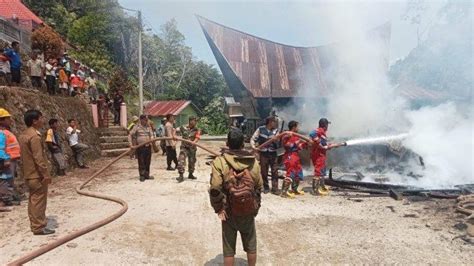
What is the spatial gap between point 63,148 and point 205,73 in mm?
36358

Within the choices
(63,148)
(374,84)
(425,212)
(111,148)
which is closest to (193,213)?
(425,212)

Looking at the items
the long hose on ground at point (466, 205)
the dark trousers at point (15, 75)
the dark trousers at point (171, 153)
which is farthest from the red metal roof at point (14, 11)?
the long hose on ground at point (466, 205)

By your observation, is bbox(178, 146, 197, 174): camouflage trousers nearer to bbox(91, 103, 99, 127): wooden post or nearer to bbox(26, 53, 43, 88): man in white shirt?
bbox(26, 53, 43, 88): man in white shirt

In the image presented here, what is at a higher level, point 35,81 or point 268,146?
point 35,81

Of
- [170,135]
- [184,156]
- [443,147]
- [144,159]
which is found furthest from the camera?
[443,147]

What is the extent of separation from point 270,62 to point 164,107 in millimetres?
20764

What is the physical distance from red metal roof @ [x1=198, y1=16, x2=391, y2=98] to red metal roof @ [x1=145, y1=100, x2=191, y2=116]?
17.7 m

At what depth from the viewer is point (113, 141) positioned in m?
16.6

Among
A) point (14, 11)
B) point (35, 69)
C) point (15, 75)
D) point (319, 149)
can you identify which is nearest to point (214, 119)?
point (14, 11)

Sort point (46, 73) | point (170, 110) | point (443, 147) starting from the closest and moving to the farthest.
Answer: point (443, 147) → point (46, 73) → point (170, 110)

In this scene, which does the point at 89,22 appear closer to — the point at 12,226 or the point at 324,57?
the point at 324,57

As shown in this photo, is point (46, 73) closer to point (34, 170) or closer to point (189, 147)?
point (189, 147)

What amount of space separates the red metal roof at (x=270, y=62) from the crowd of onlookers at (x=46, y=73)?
746cm

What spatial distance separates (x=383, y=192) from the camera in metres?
8.77
